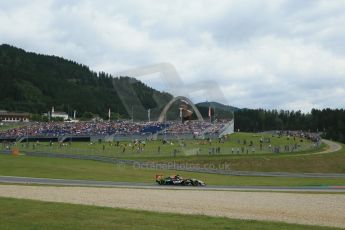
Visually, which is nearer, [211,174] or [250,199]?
[250,199]

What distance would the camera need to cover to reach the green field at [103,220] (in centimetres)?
1655


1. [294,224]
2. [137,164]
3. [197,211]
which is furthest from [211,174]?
[294,224]

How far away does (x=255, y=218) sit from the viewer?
67.5 ft

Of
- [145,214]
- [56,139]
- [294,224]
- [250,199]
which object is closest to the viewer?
[294,224]

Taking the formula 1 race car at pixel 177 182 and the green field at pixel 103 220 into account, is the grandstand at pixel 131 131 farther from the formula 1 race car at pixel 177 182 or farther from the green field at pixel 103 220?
the green field at pixel 103 220

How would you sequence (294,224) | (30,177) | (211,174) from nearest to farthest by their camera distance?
(294,224) → (30,177) → (211,174)

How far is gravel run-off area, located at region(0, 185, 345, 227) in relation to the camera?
21625 mm

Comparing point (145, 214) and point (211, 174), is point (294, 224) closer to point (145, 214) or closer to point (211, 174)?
point (145, 214)

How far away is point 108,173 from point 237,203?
25.8m

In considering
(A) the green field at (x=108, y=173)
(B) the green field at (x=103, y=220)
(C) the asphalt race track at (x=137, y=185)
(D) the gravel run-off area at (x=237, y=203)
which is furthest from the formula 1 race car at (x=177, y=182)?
(B) the green field at (x=103, y=220)

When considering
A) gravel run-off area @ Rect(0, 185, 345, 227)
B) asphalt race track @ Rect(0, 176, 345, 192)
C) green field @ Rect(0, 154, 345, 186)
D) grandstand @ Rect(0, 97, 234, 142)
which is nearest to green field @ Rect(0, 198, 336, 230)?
gravel run-off area @ Rect(0, 185, 345, 227)

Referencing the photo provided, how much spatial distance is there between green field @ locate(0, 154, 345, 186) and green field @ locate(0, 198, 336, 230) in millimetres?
23236

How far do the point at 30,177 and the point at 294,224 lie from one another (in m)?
32.2

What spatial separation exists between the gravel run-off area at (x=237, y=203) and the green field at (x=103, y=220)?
207cm
